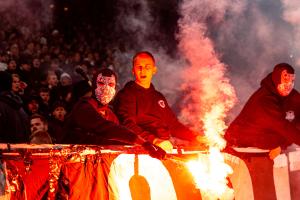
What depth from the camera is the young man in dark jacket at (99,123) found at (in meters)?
4.80

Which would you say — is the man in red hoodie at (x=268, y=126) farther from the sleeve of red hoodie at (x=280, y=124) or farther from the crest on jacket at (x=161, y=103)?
the crest on jacket at (x=161, y=103)

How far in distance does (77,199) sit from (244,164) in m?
2.44

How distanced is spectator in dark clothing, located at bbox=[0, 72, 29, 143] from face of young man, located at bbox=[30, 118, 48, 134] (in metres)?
0.50

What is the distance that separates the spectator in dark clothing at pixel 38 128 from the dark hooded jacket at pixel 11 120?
0.57 ft

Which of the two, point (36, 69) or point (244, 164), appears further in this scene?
point (36, 69)

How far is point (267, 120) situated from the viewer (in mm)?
6266

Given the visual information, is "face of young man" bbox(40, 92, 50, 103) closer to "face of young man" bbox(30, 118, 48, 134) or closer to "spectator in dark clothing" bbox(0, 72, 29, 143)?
"face of young man" bbox(30, 118, 48, 134)

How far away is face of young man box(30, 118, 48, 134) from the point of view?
279 inches

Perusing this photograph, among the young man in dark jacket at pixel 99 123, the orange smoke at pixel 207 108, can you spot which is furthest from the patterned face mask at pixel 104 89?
the orange smoke at pixel 207 108

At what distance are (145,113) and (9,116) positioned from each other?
194 cm

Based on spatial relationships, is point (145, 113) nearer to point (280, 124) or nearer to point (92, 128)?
point (92, 128)

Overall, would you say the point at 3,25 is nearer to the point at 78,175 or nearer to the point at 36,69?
the point at 36,69

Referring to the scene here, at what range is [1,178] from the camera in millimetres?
3984

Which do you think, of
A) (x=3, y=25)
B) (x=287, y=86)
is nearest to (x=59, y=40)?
(x=3, y=25)
